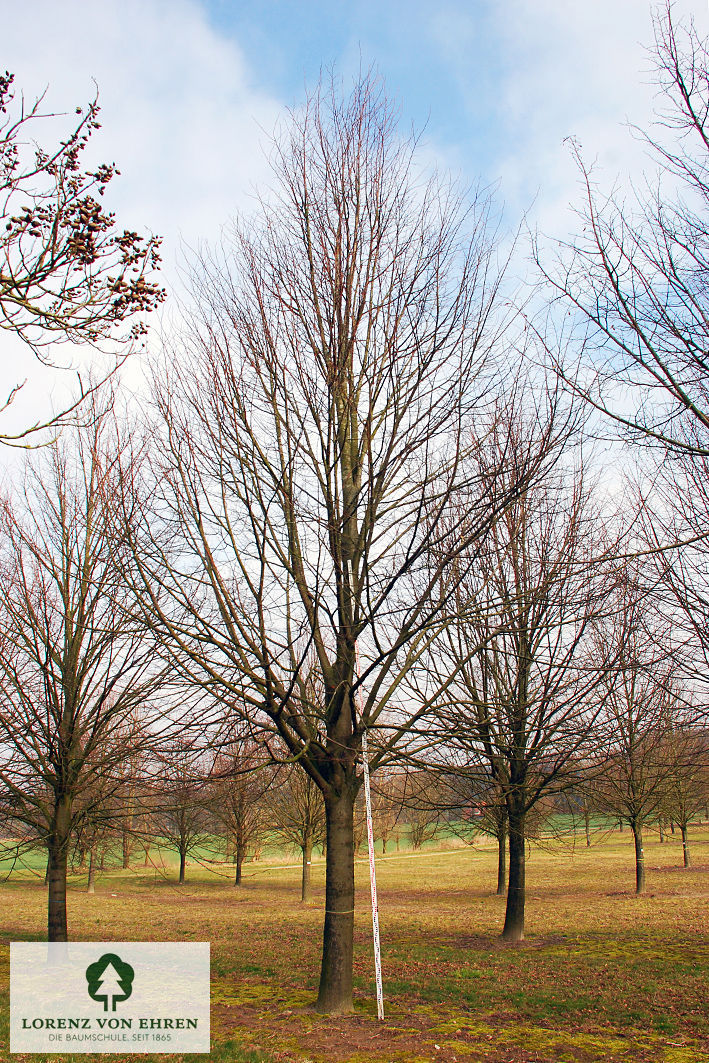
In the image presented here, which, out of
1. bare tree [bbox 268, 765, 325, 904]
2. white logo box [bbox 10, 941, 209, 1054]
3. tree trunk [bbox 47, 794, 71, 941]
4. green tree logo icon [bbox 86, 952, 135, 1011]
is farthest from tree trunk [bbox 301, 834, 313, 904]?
green tree logo icon [bbox 86, 952, 135, 1011]

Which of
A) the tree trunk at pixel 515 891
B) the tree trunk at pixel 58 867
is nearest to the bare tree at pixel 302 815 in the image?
the tree trunk at pixel 515 891

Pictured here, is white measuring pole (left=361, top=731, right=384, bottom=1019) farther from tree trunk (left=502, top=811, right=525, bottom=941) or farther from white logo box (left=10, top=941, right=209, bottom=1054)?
tree trunk (left=502, top=811, right=525, bottom=941)

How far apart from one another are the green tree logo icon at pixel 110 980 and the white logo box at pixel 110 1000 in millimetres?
10

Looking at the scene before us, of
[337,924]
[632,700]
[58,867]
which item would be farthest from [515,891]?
[58,867]

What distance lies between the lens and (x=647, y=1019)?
257 inches

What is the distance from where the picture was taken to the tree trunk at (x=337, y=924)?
6.50m

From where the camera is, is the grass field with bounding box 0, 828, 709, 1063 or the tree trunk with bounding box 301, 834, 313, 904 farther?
the tree trunk with bounding box 301, 834, 313, 904

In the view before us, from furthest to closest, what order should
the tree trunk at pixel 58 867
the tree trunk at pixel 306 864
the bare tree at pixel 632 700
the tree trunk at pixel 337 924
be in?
1. the tree trunk at pixel 306 864
2. the tree trunk at pixel 58 867
3. the bare tree at pixel 632 700
4. the tree trunk at pixel 337 924

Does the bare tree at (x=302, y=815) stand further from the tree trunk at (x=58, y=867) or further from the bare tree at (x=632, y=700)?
the bare tree at (x=632, y=700)

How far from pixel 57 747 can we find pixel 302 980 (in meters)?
4.65

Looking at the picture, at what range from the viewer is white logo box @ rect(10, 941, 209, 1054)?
586cm

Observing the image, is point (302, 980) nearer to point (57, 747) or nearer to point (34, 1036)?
point (34, 1036)

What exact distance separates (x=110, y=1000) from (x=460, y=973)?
4426mm

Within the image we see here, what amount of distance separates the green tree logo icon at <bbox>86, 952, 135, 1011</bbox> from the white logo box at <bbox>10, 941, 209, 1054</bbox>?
10 mm
